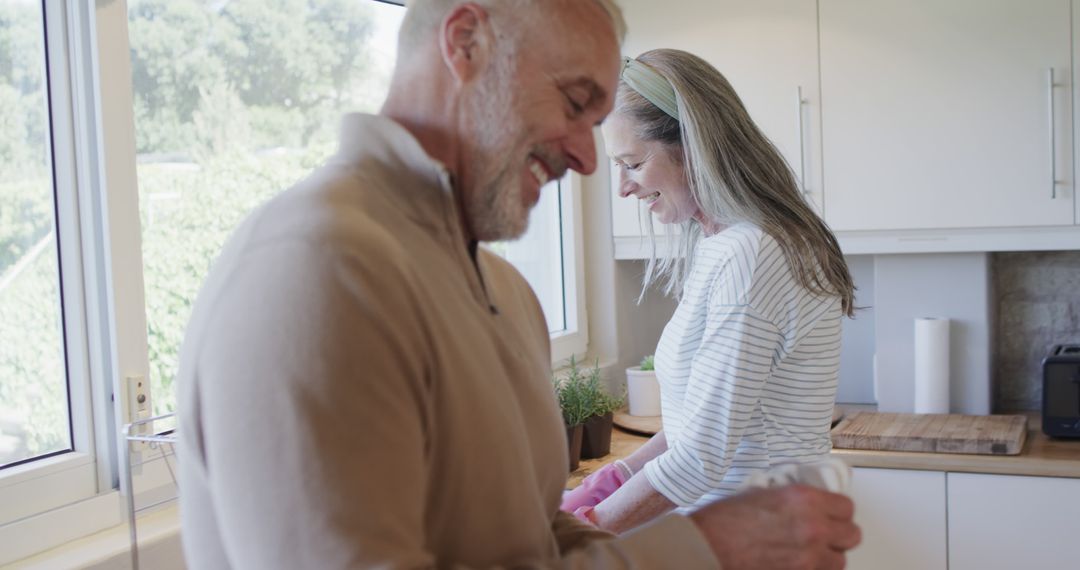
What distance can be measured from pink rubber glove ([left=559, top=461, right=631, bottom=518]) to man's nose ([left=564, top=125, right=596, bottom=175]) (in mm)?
869

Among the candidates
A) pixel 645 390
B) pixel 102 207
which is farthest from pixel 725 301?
pixel 645 390

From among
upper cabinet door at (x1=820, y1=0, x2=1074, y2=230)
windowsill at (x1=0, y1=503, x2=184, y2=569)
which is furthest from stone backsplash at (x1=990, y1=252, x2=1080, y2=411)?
windowsill at (x1=0, y1=503, x2=184, y2=569)

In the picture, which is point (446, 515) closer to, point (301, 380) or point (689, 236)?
point (301, 380)

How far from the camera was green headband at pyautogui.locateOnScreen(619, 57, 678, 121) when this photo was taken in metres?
1.56

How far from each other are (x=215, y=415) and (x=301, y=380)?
0.20 feet

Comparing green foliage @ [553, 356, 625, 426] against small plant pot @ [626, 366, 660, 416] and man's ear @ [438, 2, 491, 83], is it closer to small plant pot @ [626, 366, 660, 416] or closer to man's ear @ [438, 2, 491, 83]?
small plant pot @ [626, 366, 660, 416]

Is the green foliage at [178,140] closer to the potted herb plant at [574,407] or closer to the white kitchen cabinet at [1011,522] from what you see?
the potted herb plant at [574,407]

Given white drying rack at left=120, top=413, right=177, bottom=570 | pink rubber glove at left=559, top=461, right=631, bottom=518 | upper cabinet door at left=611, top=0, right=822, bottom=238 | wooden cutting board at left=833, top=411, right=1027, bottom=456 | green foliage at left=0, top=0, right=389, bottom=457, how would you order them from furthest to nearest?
upper cabinet door at left=611, top=0, right=822, bottom=238, wooden cutting board at left=833, top=411, right=1027, bottom=456, pink rubber glove at left=559, top=461, right=631, bottom=518, green foliage at left=0, top=0, right=389, bottom=457, white drying rack at left=120, top=413, right=177, bottom=570

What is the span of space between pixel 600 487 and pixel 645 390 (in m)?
1.15

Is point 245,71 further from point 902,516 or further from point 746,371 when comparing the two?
point 902,516

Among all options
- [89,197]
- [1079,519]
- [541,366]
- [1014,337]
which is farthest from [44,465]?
[1014,337]

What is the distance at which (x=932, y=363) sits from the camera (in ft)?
8.92

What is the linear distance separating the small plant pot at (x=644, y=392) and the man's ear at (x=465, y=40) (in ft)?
6.67

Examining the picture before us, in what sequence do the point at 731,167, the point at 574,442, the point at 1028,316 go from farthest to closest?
the point at 1028,316 → the point at 574,442 → the point at 731,167
